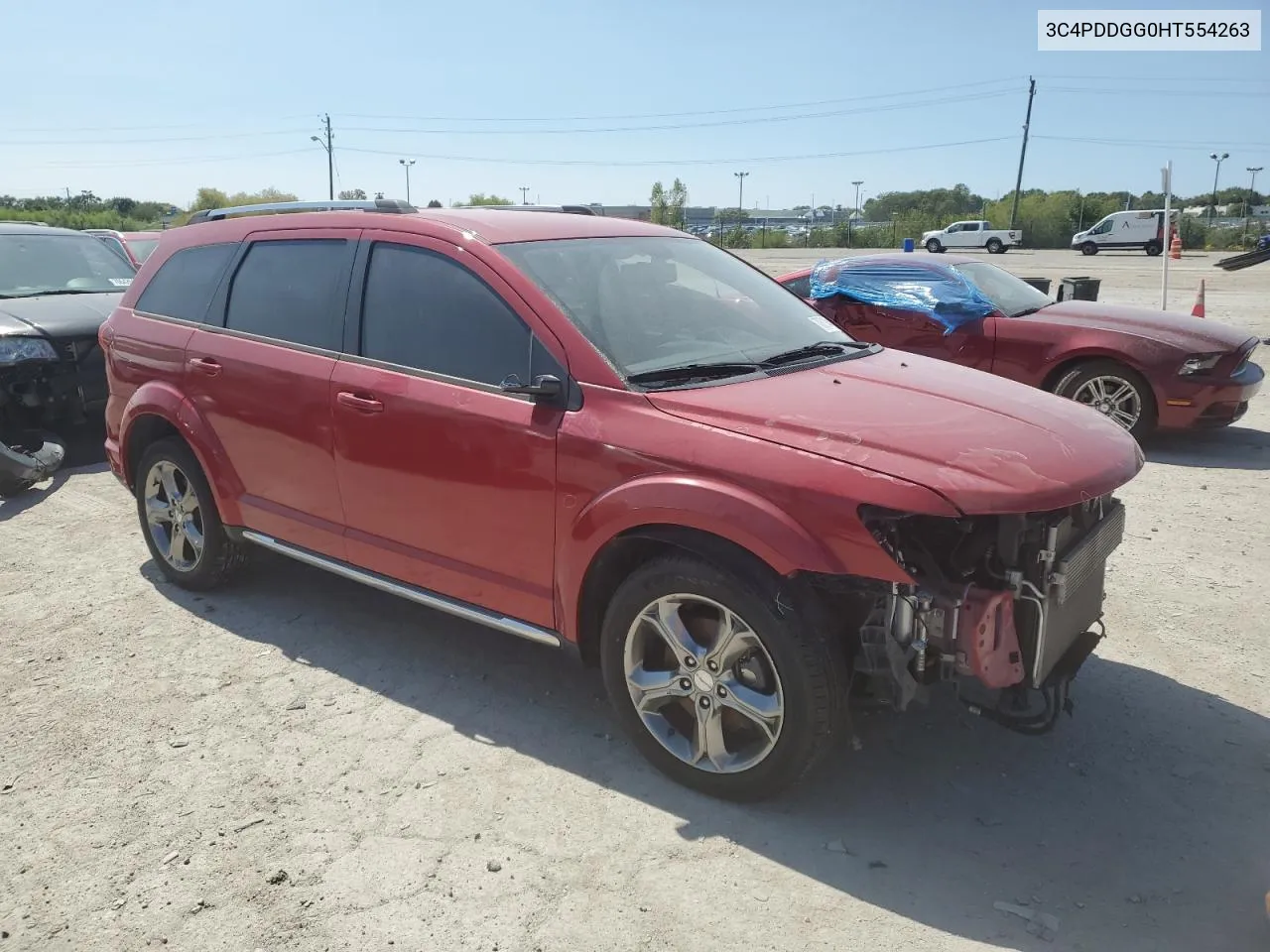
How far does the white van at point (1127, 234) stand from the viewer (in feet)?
142

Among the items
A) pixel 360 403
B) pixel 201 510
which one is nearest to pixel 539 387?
pixel 360 403

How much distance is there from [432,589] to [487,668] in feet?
1.80

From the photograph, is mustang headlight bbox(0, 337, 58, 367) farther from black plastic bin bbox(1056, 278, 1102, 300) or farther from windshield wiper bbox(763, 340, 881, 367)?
black plastic bin bbox(1056, 278, 1102, 300)

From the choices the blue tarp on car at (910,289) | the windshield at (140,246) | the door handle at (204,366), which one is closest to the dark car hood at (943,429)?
the door handle at (204,366)

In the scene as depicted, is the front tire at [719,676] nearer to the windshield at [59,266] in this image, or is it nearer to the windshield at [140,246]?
the windshield at [59,266]

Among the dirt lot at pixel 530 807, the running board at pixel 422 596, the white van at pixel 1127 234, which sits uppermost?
the white van at pixel 1127 234

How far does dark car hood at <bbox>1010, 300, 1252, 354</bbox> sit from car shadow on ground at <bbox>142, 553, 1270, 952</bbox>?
15.0ft

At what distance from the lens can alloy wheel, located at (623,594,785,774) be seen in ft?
9.95

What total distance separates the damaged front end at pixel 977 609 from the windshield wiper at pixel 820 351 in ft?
3.22

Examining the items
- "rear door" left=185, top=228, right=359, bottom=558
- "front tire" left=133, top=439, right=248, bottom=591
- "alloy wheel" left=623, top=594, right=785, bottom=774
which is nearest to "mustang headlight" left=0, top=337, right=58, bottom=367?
"front tire" left=133, top=439, right=248, bottom=591

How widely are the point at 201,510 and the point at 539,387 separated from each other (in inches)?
94.5

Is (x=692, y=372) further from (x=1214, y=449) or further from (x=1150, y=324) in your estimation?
(x=1214, y=449)

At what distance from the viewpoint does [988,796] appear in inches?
128

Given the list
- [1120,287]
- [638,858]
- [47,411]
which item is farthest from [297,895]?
[1120,287]
